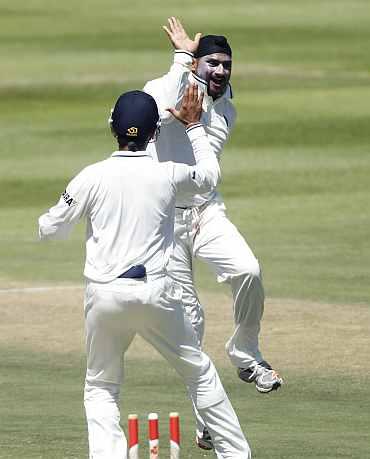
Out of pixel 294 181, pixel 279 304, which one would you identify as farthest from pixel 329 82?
pixel 279 304

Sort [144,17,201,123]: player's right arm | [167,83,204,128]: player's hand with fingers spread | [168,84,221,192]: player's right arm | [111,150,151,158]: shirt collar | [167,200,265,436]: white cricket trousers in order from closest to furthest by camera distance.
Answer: [111,150,151,158]: shirt collar < [168,84,221,192]: player's right arm < [167,83,204,128]: player's hand with fingers spread < [144,17,201,123]: player's right arm < [167,200,265,436]: white cricket trousers

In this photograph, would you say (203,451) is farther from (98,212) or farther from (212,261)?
(98,212)

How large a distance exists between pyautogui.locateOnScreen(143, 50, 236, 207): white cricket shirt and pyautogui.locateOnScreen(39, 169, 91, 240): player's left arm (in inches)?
45.6

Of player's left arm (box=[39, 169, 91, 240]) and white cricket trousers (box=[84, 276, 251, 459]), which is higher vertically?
player's left arm (box=[39, 169, 91, 240])

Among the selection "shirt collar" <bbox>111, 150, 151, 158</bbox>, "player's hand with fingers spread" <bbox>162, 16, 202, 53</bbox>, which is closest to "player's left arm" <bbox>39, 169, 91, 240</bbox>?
"shirt collar" <bbox>111, 150, 151, 158</bbox>

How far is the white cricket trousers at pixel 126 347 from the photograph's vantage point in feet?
25.7

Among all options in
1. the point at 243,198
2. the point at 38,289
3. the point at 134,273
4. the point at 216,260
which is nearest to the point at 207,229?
the point at 216,260

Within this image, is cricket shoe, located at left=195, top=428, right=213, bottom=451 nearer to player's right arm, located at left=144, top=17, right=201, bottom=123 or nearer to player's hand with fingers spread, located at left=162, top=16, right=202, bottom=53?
player's right arm, located at left=144, top=17, right=201, bottom=123

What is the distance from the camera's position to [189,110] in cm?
860

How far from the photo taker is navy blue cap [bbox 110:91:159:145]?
26.3 feet

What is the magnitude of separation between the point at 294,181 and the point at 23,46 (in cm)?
1191

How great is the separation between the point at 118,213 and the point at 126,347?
2.39 feet

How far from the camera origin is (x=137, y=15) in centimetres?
3659

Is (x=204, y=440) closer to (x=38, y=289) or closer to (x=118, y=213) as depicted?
(x=118, y=213)
